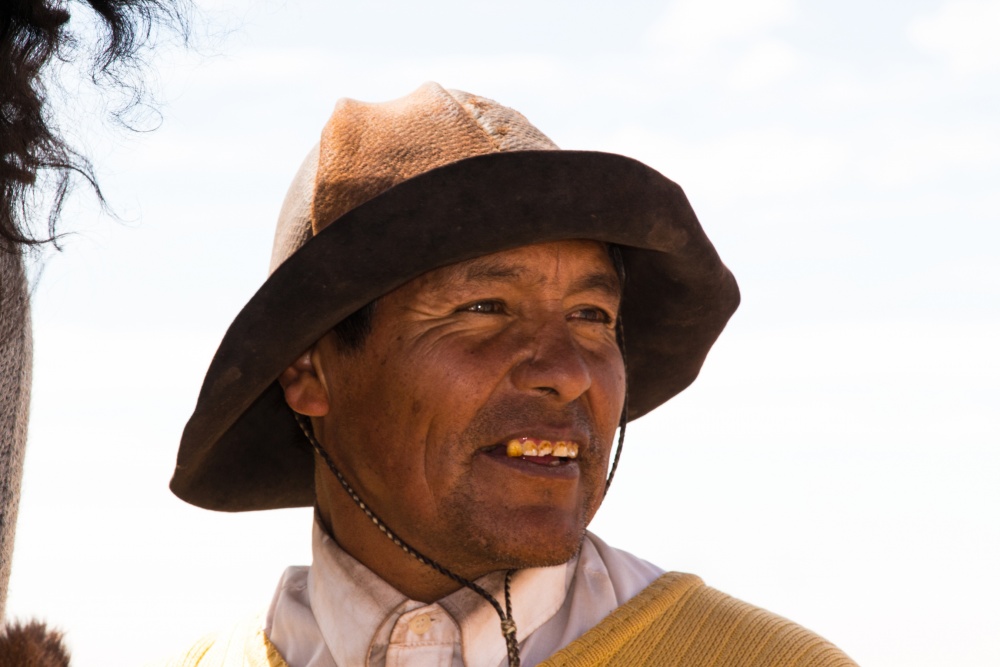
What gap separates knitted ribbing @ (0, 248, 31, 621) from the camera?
3254mm

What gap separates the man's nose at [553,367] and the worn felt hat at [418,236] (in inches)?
9.7

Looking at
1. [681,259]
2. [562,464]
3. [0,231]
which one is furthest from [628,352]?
[0,231]

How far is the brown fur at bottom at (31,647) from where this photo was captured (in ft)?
7.93

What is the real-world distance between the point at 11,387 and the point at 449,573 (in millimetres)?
1151

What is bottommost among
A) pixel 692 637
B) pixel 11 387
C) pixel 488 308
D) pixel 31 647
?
pixel 692 637

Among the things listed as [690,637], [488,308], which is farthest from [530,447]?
[690,637]

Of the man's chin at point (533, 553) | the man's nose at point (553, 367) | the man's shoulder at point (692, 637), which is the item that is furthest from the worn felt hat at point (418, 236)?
the man's shoulder at point (692, 637)

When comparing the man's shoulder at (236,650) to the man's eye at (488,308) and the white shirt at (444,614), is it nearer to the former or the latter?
the white shirt at (444,614)

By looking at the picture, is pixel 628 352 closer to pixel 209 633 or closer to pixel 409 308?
pixel 409 308

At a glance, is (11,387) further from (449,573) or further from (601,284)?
(601,284)

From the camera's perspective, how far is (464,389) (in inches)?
122

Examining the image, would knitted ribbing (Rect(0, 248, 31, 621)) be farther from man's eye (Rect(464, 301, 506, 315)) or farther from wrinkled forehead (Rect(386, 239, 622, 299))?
man's eye (Rect(464, 301, 506, 315))

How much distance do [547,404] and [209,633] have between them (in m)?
1.19

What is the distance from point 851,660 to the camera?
118 inches
